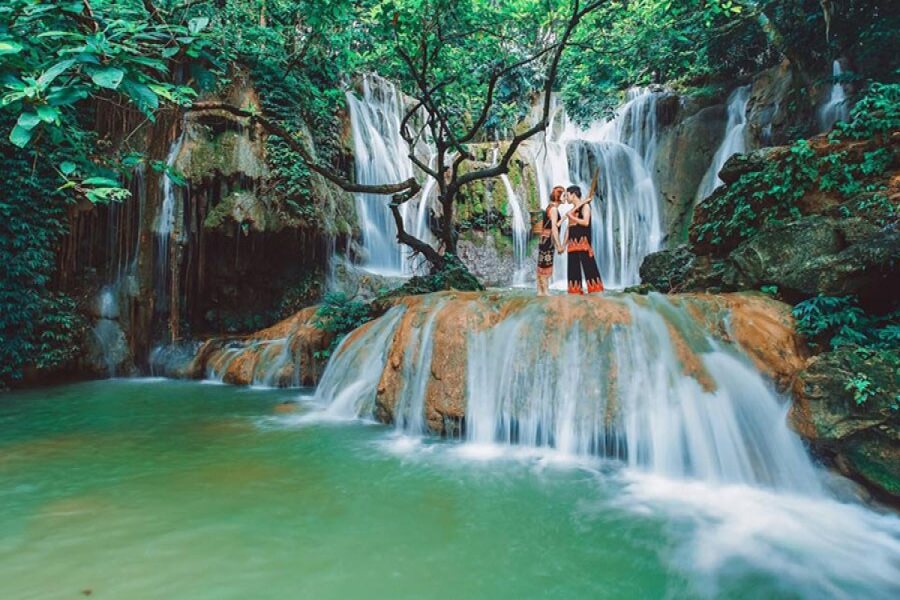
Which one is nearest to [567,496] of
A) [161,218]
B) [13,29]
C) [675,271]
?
[13,29]

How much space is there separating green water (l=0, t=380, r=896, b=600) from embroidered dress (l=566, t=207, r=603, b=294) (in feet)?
10.9

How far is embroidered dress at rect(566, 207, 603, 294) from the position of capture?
22.6 ft

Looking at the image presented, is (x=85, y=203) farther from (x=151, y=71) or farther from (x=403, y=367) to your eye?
(x=403, y=367)

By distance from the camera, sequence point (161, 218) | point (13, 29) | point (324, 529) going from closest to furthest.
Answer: point (13, 29), point (324, 529), point (161, 218)

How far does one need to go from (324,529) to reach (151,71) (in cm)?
952

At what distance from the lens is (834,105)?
9.47 m

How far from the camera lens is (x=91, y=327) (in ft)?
30.6

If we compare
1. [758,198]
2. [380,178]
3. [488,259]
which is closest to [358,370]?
[758,198]

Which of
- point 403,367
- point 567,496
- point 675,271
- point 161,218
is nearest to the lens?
point 567,496

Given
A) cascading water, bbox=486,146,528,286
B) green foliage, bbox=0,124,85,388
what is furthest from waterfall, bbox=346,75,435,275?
green foliage, bbox=0,124,85,388

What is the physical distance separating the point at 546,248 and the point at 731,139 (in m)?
8.11

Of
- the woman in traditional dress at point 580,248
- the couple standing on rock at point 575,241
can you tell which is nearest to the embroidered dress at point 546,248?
the couple standing on rock at point 575,241

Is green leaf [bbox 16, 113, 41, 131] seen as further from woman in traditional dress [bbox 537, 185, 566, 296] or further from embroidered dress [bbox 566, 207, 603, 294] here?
embroidered dress [bbox 566, 207, 603, 294]

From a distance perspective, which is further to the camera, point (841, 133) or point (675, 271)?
point (675, 271)
